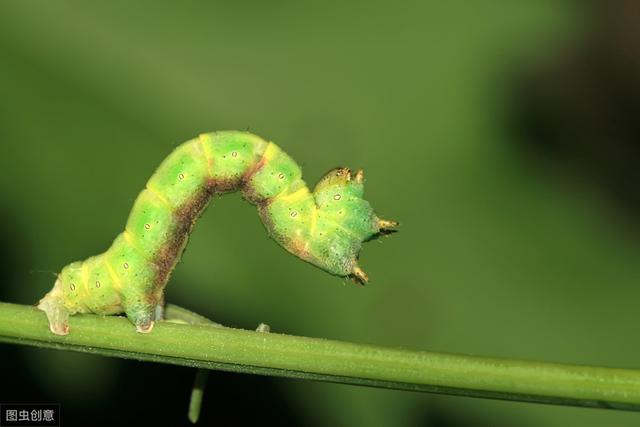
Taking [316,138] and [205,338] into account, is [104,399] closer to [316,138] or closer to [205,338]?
[316,138]

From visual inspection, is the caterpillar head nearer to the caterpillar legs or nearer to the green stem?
the green stem

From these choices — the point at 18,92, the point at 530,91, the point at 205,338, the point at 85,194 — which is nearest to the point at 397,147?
the point at 530,91

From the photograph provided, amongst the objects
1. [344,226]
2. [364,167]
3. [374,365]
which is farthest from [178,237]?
[364,167]

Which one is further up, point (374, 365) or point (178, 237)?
point (178, 237)

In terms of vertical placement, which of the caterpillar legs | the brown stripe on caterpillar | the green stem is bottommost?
the green stem

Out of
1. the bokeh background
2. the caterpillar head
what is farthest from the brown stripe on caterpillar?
the bokeh background

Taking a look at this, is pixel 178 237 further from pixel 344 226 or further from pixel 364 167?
pixel 364 167
